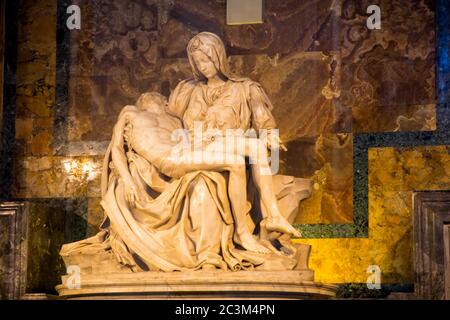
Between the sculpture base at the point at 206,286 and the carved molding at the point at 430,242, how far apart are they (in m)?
0.74

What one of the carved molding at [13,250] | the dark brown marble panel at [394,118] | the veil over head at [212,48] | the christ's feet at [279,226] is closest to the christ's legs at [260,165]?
the christ's feet at [279,226]

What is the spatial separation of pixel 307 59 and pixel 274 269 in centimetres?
232

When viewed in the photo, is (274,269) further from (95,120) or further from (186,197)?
(95,120)

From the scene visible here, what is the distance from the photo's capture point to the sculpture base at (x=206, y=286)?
7.98 metres

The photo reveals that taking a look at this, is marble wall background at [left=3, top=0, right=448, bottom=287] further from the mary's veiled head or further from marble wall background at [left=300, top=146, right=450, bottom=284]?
the mary's veiled head

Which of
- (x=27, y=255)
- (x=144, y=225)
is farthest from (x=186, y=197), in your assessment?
(x=27, y=255)

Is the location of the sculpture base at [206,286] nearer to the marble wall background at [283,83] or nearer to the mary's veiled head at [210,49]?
the marble wall background at [283,83]

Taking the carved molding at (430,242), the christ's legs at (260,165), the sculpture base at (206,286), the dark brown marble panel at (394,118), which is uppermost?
the dark brown marble panel at (394,118)

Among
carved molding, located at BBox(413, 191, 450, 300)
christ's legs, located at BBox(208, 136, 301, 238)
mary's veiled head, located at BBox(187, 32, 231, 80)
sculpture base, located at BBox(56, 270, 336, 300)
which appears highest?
mary's veiled head, located at BBox(187, 32, 231, 80)

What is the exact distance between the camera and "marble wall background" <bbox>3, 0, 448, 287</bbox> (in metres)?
9.42


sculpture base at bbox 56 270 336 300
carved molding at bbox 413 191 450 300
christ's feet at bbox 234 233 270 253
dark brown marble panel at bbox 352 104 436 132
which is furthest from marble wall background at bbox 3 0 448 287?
christ's feet at bbox 234 233 270 253

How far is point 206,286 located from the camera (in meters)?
8.04

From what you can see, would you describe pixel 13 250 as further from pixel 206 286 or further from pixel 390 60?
pixel 390 60

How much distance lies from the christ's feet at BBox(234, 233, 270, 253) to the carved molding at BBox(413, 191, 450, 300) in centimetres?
119
